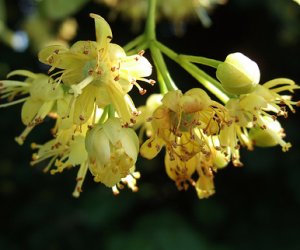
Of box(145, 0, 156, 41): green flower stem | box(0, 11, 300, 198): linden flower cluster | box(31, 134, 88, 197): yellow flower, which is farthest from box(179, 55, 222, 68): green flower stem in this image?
box(31, 134, 88, 197): yellow flower

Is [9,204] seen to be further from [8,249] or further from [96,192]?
[96,192]

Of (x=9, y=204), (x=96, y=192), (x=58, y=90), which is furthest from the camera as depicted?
(x=9, y=204)

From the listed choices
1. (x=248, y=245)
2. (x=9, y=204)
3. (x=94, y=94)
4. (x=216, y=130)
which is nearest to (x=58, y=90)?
(x=94, y=94)

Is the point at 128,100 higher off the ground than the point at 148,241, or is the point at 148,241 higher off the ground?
the point at 128,100

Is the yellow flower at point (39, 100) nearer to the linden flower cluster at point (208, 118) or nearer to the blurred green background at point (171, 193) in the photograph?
the linden flower cluster at point (208, 118)

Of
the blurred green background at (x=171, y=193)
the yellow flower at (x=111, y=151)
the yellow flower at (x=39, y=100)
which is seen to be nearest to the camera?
the yellow flower at (x=111, y=151)

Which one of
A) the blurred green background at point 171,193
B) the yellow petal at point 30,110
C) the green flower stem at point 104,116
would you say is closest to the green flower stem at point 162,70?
the green flower stem at point 104,116

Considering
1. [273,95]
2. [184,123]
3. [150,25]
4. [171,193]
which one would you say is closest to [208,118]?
[184,123]
